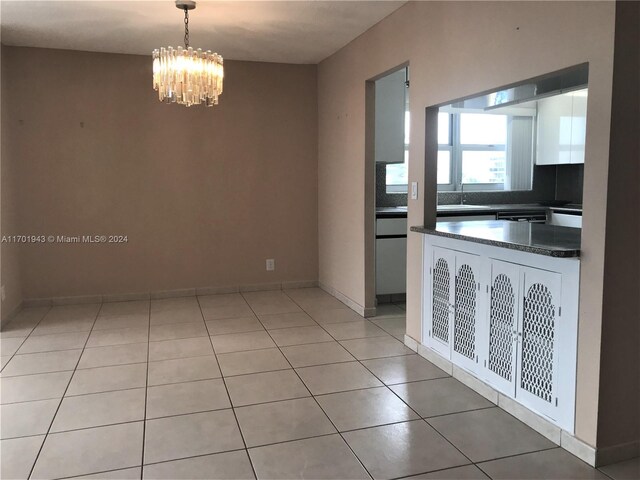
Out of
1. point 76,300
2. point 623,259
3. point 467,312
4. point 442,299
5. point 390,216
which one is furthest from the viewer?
point 76,300

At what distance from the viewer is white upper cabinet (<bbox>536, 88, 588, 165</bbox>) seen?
5.08m

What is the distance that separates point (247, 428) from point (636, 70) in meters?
2.22

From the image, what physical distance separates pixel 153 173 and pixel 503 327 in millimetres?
3640

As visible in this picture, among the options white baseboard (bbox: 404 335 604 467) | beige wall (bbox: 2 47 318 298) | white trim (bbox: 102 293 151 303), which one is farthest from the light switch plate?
white trim (bbox: 102 293 151 303)

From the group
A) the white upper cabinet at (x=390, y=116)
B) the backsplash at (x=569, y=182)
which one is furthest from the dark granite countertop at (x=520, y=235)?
the backsplash at (x=569, y=182)

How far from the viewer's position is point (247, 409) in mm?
Result: 2689

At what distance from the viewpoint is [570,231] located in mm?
2777

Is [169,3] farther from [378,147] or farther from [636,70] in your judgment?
[636,70]

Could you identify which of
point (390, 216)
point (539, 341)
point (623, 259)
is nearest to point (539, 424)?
point (539, 341)

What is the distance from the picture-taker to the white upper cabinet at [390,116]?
4.71 meters

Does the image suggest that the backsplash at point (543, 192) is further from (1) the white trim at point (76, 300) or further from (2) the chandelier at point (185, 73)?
(1) the white trim at point (76, 300)

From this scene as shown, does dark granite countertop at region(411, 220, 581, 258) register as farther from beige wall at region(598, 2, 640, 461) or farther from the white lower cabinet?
beige wall at region(598, 2, 640, 461)

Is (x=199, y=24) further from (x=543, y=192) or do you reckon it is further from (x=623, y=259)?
(x=543, y=192)

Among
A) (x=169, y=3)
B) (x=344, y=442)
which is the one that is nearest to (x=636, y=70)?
(x=344, y=442)
